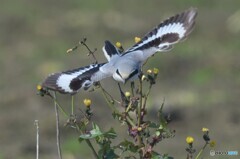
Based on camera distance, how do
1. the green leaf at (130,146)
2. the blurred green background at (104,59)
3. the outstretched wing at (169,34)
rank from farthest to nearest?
the blurred green background at (104,59), the outstretched wing at (169,34), the green leaf at (130,146)

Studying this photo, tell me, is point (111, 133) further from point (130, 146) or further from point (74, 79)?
point (74, 79)

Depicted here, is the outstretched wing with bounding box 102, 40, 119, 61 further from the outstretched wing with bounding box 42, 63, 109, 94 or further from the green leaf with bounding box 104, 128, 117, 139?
the green leaf with bounding box 104, 128, 117, 139

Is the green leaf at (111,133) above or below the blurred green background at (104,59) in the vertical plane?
below

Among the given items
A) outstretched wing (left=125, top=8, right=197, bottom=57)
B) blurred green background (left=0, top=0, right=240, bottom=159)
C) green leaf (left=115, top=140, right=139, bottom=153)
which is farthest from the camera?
blurred green background (left=0, top=0, right=240, bottom=159)

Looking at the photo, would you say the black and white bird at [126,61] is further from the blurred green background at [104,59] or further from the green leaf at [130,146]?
the blurred green background at [104,59]

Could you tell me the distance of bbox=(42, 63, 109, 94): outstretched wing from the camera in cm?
375

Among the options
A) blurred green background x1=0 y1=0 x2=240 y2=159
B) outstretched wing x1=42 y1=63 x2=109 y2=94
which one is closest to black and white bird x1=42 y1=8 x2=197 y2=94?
outstretched wing x1=42 y1=63 x2=109 y2=94

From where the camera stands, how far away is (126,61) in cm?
376

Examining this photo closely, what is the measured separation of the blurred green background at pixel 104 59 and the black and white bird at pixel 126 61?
3.00 m

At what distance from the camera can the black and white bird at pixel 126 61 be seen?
3730mm

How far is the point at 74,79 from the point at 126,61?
22 cm

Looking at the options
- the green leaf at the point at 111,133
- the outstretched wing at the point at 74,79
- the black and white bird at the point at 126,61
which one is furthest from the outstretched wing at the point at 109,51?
the green leaf at the point at 111,133

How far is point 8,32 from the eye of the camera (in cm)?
1304

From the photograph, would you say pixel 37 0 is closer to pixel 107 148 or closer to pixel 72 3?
pixel 72 3
